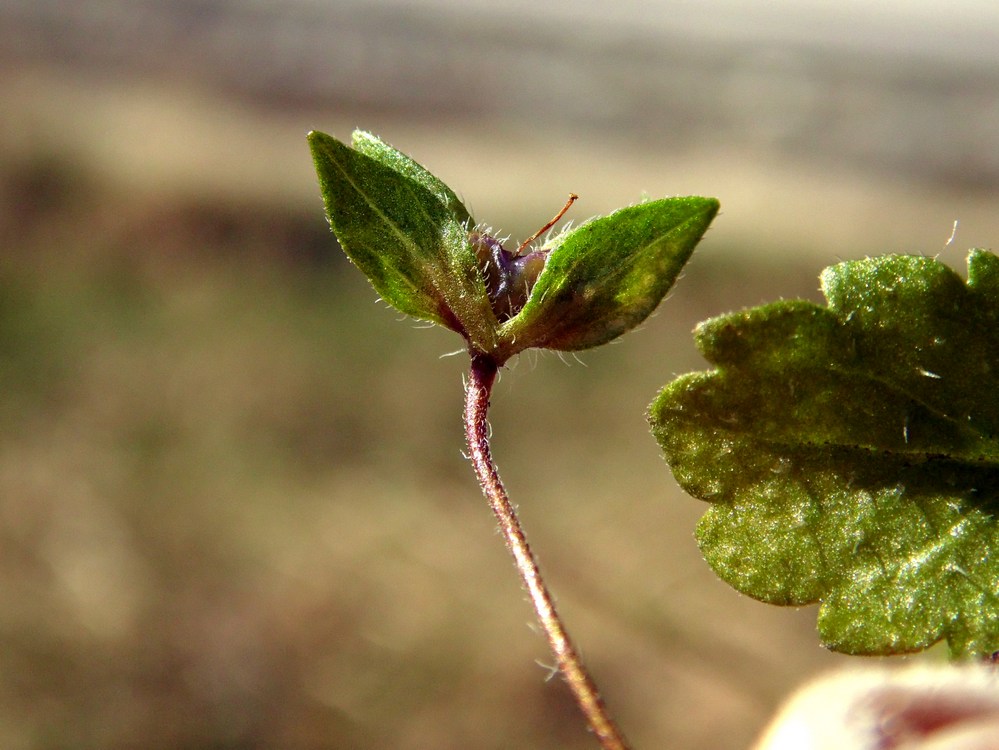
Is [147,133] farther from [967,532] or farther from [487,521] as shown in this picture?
[967,532]

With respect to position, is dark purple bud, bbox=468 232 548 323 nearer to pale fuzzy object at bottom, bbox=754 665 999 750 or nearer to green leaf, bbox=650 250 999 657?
green leaf, bbox=650 250 999 657

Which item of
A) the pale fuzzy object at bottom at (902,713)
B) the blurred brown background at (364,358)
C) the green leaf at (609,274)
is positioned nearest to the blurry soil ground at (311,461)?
the blurred brown background at (364,358)

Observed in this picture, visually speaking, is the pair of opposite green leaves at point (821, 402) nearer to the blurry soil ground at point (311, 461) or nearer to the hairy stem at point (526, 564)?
the hairy stem at point (526, 564)

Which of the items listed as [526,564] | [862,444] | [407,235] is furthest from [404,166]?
[862,444]

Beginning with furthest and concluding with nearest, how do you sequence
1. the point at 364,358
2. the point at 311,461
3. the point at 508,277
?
1. the point at 364,358
2. the point at 311,461
3. the point at 508,277

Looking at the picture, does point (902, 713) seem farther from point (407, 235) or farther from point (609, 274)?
point (407, 235)

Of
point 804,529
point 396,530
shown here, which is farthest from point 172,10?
point 804,529
